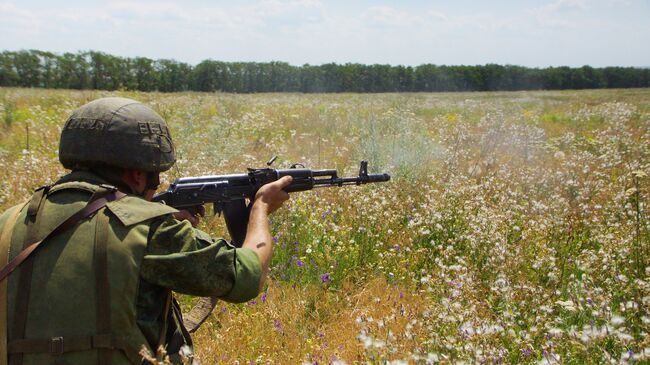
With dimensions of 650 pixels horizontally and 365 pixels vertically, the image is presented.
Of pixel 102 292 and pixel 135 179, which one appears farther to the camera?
pixel 135 179

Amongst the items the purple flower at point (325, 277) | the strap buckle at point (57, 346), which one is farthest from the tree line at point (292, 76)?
the strap buckle at point (57, 346)

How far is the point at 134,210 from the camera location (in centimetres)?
213

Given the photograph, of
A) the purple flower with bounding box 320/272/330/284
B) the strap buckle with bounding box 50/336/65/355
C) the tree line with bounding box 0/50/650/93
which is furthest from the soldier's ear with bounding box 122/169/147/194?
the tree line with bounding box 0/50/650/93

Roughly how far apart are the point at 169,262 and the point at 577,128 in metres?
14.9

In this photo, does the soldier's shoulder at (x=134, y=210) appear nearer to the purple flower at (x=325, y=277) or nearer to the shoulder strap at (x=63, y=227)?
the shoulder strap at (x=63, y=227)

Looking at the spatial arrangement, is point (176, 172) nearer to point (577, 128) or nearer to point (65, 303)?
point (65, 303)

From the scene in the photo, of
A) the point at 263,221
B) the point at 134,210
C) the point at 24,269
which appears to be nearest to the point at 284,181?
the point at 263,221

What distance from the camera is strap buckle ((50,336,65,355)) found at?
77.9 inches

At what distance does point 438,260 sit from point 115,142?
9.96 feet

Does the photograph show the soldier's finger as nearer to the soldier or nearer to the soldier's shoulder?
the soldier

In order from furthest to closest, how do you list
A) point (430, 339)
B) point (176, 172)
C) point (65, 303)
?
point (176, 172) → point (430, 339) → point (65, 303)

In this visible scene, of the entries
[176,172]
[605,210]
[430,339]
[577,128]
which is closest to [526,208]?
[605,210]

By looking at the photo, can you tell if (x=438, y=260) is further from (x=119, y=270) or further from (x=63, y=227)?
(x=63, y=227)

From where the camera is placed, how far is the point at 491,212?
548 cm
